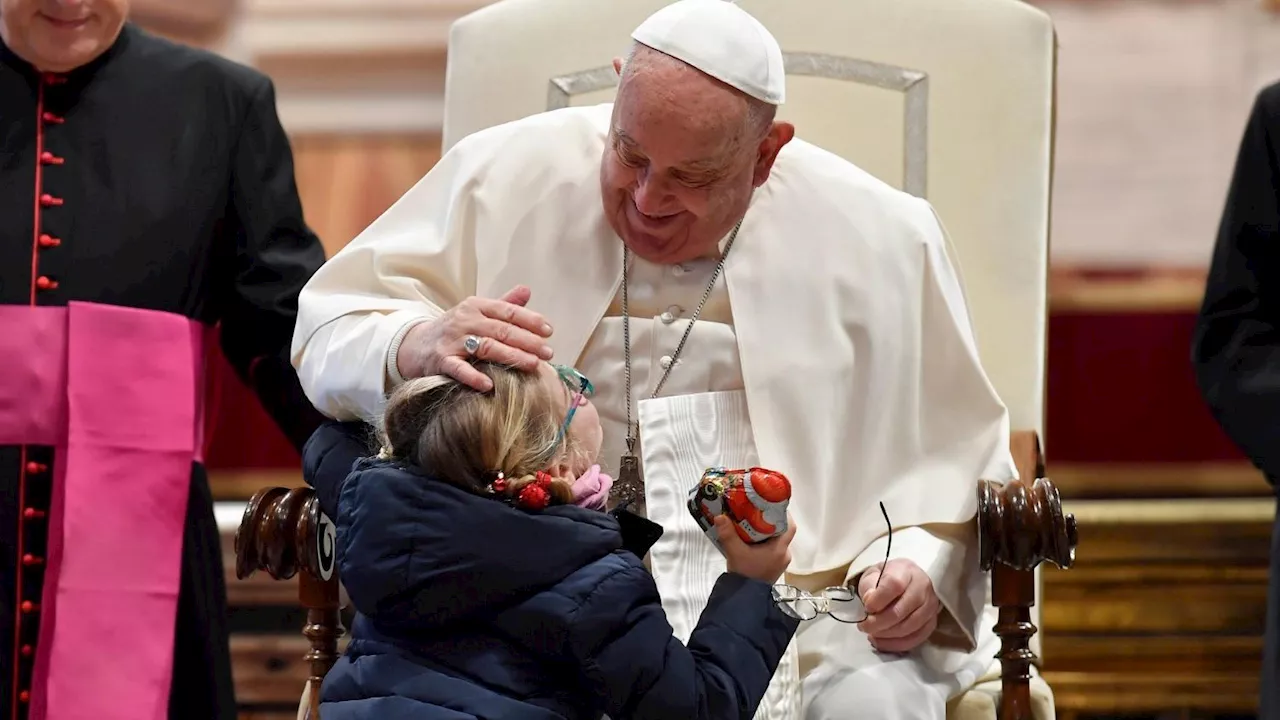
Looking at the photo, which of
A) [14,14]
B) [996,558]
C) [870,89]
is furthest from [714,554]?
[14,14]

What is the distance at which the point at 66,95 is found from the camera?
3.04m

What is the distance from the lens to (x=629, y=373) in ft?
8.91

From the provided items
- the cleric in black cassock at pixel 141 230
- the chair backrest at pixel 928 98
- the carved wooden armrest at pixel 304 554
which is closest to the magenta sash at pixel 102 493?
the cleric in black cassock at pixel 141 230

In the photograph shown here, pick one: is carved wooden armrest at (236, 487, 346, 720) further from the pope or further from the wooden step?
the wooden step

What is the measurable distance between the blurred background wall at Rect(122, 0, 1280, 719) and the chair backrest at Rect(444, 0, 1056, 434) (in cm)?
100

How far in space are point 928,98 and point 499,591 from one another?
1616 millimetres

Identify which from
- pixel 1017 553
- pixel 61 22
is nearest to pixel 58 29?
pixel 61 22

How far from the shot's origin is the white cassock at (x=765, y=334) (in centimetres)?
260

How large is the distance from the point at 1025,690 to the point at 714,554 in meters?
0.52

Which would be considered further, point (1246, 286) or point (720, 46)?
point (1246, 286)

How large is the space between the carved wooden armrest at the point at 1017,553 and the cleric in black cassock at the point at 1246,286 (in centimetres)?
73

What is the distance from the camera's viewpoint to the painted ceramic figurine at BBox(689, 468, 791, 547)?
209 centimetres

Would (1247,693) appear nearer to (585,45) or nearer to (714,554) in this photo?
(714,554)

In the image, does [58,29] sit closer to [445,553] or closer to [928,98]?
[445,553]
